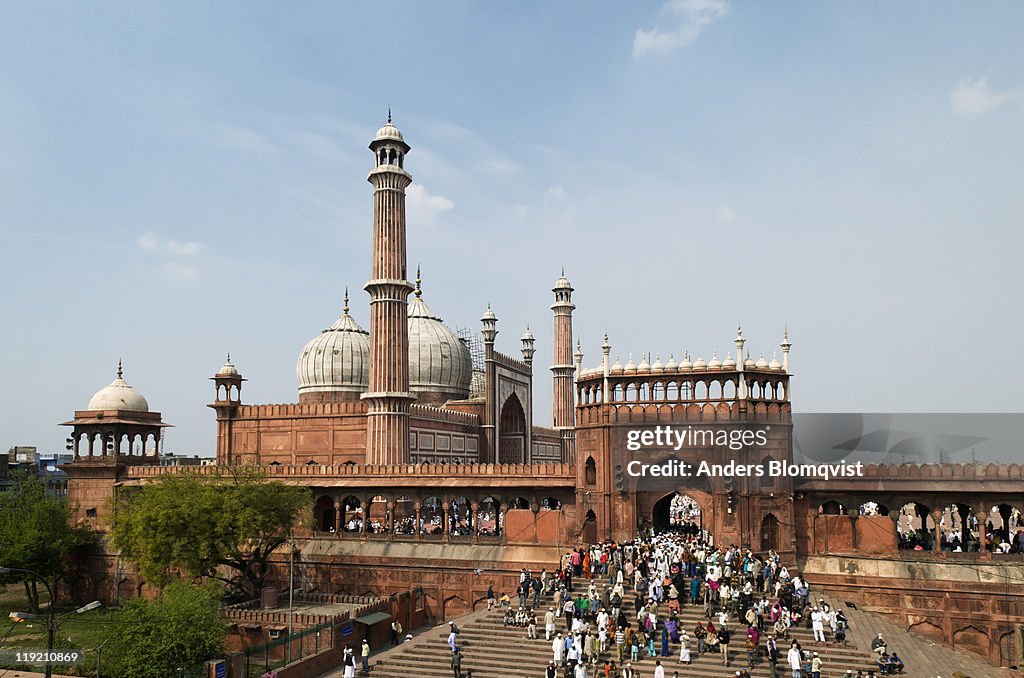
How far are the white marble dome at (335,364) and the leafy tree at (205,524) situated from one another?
16.6 metres

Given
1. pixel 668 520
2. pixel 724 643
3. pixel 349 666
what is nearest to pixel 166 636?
pixel 349 666

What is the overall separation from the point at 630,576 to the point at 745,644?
14.0ft

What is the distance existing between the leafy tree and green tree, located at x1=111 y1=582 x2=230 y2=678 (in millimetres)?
4899

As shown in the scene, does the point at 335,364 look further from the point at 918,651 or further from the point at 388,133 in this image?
the point at 918,651

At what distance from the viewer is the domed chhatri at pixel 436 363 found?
50.3m

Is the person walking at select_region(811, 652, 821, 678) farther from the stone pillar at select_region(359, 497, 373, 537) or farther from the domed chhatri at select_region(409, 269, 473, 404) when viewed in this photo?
the domed chhatri at select_region(409, 269, 473, 404)

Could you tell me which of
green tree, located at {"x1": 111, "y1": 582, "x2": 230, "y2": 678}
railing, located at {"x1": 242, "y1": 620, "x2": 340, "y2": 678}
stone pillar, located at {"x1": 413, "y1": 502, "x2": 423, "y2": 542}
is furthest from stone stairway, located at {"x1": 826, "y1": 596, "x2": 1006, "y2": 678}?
green tree, located at {"x1": 111, "y1": 582, "x2": 230, "y2": 678}

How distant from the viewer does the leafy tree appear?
28016mm

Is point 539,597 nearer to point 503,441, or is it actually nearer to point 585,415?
point 585,415

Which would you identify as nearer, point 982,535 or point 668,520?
point 982,535

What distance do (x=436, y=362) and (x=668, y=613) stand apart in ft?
96.9

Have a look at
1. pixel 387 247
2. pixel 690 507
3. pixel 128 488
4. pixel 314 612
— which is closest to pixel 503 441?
pixel 690 507

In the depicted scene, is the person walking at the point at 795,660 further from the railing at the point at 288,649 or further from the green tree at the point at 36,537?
the green tree at the point at 36,537

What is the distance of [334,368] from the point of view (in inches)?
1870
